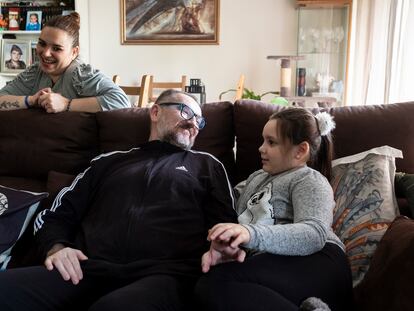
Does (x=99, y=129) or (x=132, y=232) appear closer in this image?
(x=132, y=232)

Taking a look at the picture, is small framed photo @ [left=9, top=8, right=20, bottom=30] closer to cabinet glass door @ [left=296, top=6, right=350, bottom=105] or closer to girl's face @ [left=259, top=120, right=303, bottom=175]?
cabinet glass door @ [left=296, top=6, right=350, bottom=105]

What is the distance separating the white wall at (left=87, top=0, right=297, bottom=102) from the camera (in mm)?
4449

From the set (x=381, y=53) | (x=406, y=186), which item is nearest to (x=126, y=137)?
(x=406, y=186)

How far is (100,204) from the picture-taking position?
4.87 ft

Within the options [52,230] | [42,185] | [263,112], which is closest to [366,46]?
[263,112]

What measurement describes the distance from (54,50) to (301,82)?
259 cm

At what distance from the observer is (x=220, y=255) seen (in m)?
1.15

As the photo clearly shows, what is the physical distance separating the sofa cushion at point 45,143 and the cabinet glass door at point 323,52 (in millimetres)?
2630

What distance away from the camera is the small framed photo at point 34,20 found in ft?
14.6

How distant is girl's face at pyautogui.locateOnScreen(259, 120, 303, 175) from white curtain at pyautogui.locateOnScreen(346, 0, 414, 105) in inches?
62.8

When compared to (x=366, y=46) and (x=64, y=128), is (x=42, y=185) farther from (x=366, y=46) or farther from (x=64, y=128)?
(x=366, y=46)

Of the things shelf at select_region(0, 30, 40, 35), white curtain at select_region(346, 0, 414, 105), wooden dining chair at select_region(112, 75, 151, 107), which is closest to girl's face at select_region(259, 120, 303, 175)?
white curtain at select_region(346, 0, 414, 105)

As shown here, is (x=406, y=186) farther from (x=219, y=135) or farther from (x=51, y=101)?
(x=51, y=101)

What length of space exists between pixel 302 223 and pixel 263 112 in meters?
0.67
